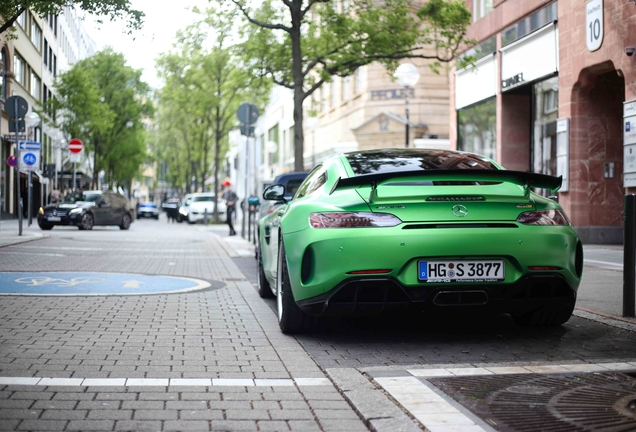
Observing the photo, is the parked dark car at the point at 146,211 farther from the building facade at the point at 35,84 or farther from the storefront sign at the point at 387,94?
the storefront sign at the point at 387,94

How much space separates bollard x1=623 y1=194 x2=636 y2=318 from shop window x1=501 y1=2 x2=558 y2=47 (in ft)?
44.5

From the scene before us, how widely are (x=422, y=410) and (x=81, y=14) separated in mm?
16859

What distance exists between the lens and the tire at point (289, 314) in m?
6.30

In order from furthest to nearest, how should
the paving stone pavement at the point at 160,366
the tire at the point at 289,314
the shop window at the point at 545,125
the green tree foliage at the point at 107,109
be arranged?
the green tree foliage at the point at 107,109
the shop window at the point at 545,125
the tire at the point at 289,314
the paving stone pavement at the point at 160,366

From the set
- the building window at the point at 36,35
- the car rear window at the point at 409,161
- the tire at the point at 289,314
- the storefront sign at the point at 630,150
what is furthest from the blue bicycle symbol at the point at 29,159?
the building window at the point at 36,35

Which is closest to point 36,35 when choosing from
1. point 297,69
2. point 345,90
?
point 345,90

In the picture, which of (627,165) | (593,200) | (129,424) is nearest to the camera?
(129,424)

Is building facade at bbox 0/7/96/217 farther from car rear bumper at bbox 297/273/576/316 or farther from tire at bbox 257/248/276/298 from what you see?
car rear bumper at bbox 297/273/576/316

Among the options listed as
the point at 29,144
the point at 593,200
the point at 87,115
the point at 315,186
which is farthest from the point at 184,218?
the point at 315,186

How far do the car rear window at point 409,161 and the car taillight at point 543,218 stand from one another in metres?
0.76

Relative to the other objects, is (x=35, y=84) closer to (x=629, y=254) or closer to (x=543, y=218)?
(x=629, y=254)

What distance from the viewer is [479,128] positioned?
83.9 feet

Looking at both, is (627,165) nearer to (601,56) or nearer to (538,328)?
(601,56)

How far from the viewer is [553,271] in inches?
228
